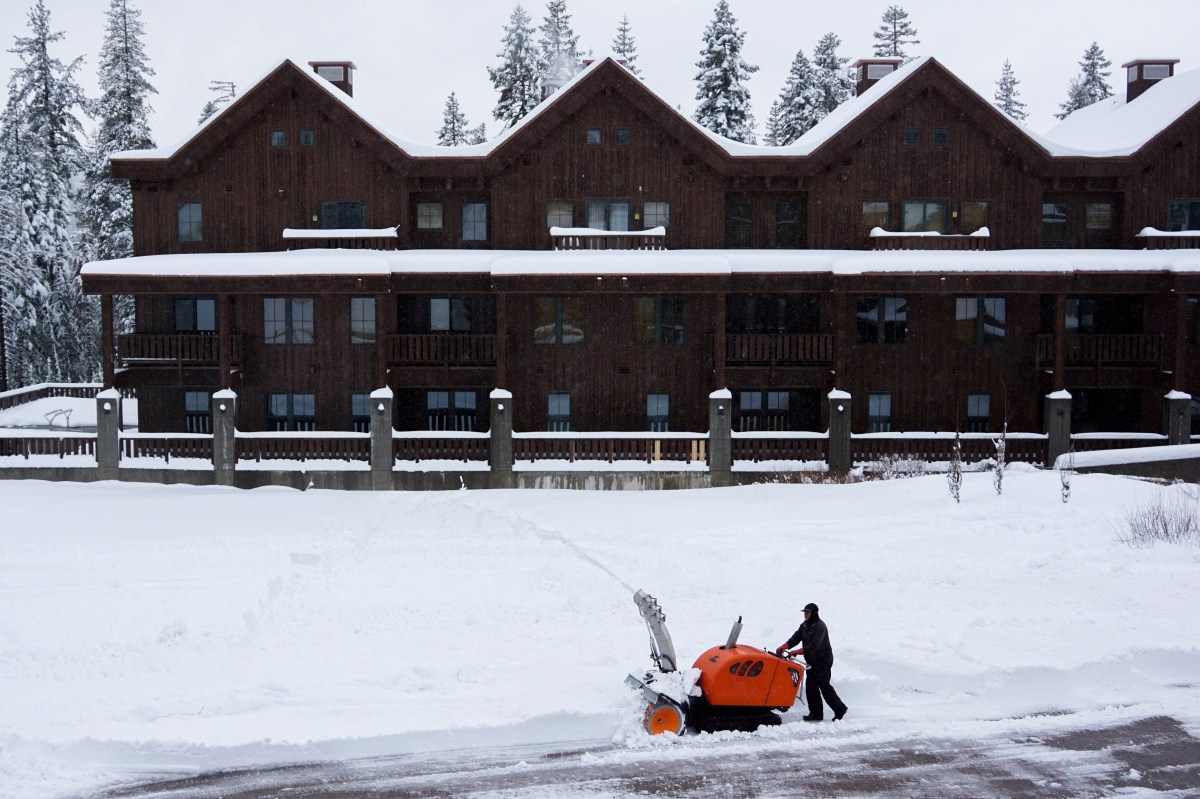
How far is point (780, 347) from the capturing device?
27.9m

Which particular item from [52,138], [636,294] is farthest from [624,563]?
[52,138]

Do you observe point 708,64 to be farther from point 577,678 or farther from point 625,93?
point 577,678

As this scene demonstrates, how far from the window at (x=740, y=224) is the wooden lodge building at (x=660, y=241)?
62mm

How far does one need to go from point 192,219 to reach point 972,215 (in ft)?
70.4

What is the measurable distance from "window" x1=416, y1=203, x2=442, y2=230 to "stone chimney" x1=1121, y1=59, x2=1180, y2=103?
870 inches

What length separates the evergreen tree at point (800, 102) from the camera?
44.1 metres

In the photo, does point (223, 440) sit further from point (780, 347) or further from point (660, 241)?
point (780, 347)

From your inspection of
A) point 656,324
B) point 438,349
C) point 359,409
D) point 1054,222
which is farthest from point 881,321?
point 359,409

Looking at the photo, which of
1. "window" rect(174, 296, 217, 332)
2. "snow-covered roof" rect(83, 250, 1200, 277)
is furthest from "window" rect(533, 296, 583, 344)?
"window" rect(174, 296, 217, 332)

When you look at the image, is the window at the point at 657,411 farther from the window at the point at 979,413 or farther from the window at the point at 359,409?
the window at the point at 979,413

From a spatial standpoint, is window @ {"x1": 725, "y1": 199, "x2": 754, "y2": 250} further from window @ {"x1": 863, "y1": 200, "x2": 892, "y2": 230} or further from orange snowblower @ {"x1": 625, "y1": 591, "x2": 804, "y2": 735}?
orange snowblower @ {"x1": 625, "y1": 591, "x2": 804, "y2": 735}

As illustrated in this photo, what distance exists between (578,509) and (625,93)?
12253 mm

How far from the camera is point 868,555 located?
17.7 m

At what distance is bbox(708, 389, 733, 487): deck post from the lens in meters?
25.7
